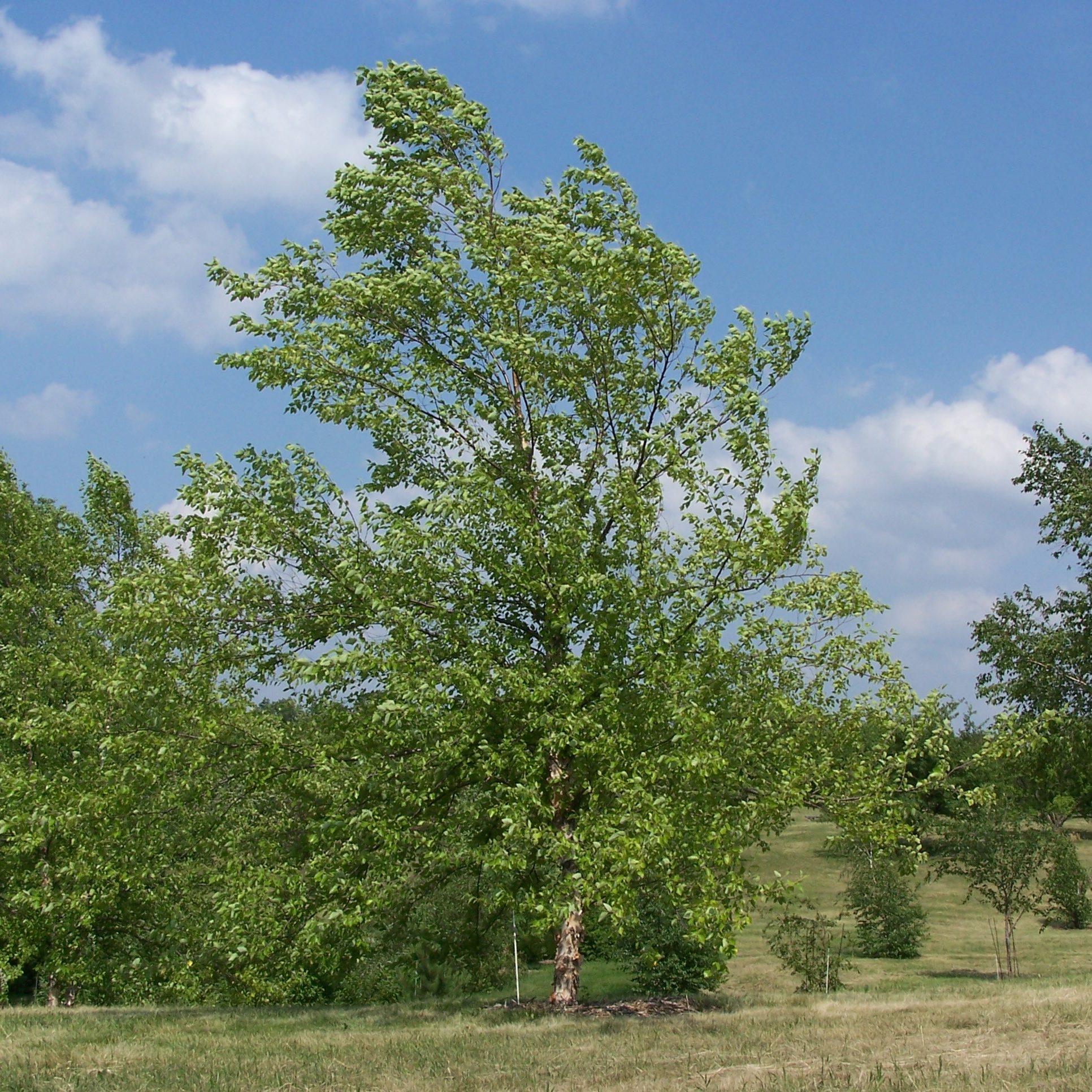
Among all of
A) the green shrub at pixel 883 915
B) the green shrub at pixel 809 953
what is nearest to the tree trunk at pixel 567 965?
the green shrub at pixel 809 953

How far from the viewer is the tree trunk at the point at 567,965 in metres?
15.9

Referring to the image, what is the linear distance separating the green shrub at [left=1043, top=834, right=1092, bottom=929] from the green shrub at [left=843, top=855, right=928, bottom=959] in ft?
17.3

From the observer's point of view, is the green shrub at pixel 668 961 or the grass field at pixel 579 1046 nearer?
the grass field at pixel 579 1046

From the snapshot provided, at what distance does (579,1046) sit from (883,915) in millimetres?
34225

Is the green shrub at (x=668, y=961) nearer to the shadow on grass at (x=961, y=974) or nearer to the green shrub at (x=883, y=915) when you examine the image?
the shadow on grass at (x=961, y=974)

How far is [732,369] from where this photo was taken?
14.8m

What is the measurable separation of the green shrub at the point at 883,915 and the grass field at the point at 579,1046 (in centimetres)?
2272

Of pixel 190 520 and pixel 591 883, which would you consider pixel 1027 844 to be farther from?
pixel 190 520

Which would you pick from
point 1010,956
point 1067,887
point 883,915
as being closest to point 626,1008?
point 1010,956

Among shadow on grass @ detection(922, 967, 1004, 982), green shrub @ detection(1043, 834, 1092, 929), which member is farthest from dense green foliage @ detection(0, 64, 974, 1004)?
green shrub @ detection(1043, 834, 1092, 929)

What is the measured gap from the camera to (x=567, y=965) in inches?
631

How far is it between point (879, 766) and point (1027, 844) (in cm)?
2785

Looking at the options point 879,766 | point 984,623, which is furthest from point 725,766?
point 984,623

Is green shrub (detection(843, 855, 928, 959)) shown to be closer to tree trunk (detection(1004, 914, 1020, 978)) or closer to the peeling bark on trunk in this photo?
tree trunk (detection(1004, 914, 1020, 978))
